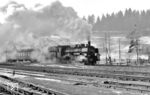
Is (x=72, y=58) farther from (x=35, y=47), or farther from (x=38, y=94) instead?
(x=38, y=94)

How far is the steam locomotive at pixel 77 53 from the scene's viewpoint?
48.4m

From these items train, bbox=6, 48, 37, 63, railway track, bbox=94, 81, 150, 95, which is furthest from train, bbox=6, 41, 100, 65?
railway track, bbox=94, 81, 150, 95

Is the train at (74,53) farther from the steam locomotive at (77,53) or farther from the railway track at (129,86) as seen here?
the railway track at (129,86)

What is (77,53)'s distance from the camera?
49.6m

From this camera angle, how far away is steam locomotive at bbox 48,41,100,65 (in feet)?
159

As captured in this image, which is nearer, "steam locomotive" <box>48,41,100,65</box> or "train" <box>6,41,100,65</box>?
"steam locomotive" <box>48,41,100,65</box>

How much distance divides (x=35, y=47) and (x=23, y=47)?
670 cm

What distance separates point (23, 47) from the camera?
6500cm

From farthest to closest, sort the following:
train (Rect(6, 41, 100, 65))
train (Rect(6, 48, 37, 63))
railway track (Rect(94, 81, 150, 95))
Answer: train (Rect(6, 48, 37, 63))
train (Rect(6, 41, 100, 65))
railway track (Rect(94, 81, 150, 95))

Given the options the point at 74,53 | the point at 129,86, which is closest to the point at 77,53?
the point at 74,53

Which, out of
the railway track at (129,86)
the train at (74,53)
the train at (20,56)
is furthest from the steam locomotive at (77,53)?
the railway track at (129,86)

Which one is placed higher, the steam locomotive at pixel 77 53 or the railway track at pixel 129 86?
the steam locomotive at pixel 77 53

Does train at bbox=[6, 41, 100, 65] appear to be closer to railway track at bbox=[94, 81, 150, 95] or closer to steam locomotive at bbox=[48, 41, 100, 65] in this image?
steam locomotive at bbox=[48, 41, 100, 65]

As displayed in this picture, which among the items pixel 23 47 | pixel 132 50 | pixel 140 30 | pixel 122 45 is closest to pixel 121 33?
→ pixel 140 30
